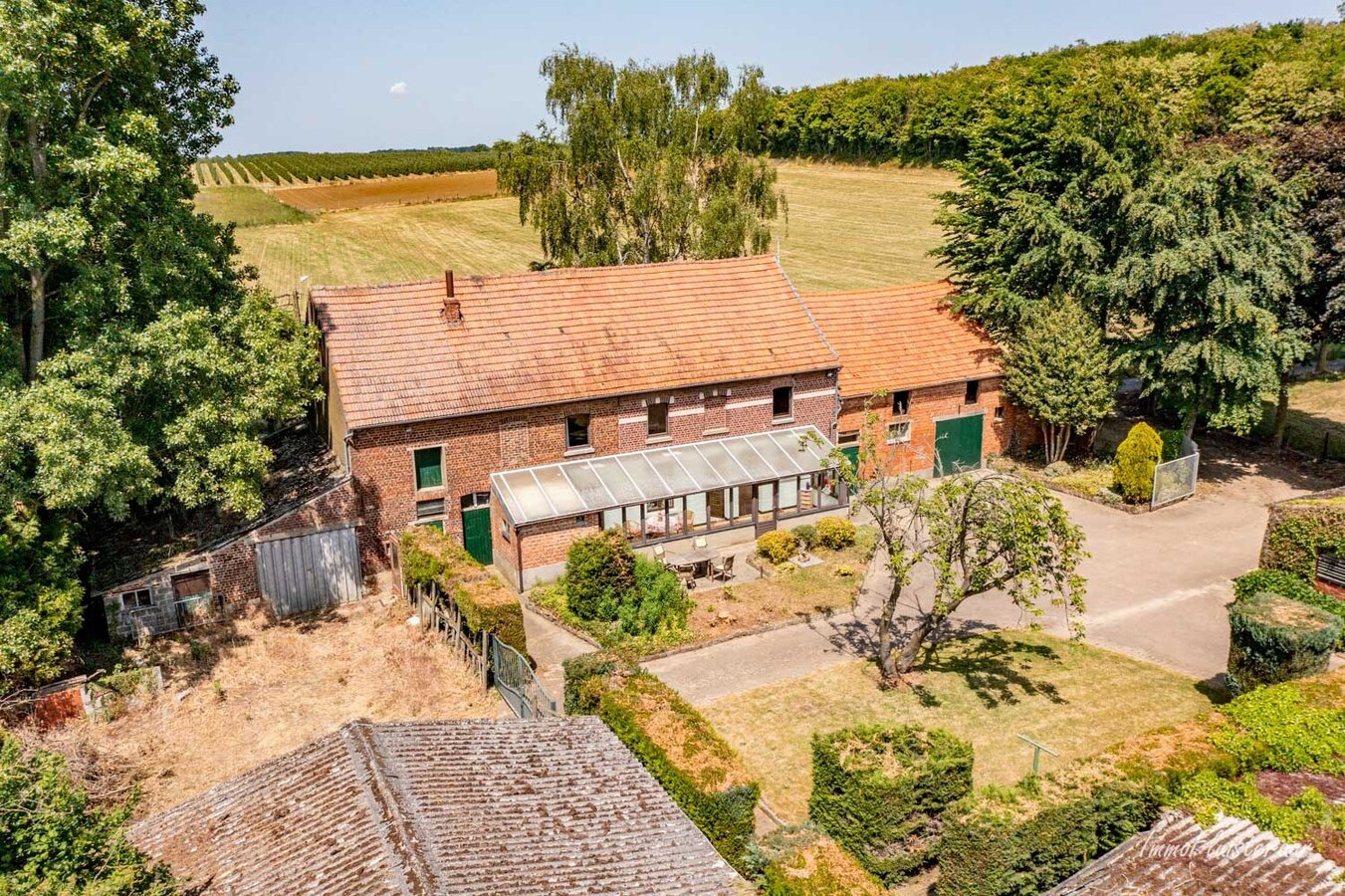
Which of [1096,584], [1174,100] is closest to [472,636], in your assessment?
[1096,584]

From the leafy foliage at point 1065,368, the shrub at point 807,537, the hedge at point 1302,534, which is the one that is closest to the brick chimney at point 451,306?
the shrub at point 807,537

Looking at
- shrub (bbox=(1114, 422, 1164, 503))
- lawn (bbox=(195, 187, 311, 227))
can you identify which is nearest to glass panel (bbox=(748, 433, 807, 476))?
shrub (bbox=(1114, 422, 1164, 503))

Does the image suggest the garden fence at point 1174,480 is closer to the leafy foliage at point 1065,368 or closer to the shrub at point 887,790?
the leafy foliage at point 1065,368

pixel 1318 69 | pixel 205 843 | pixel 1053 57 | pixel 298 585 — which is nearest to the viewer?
pixel 205 843

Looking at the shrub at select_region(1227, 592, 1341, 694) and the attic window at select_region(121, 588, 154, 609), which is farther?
the attic window at select_region(121, 588, 154, 609)

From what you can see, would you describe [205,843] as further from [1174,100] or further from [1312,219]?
[1174,100]

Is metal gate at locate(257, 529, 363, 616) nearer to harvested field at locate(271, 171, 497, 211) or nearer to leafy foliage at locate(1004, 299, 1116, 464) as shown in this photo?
leafy foliage at locate(1004, 299, 1116, 464)
